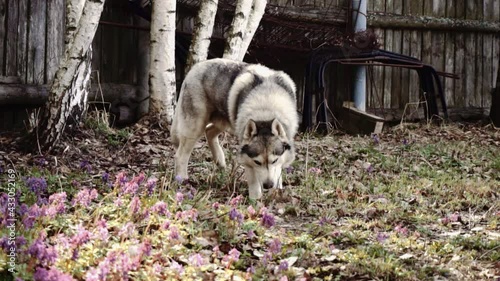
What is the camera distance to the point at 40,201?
13.6 feet

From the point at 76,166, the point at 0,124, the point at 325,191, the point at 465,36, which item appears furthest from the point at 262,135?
the point at 465,36

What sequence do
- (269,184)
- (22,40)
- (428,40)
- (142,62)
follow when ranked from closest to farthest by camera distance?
1. (269,184)
2. (22,40)
3. (142,62)
4. (428,40)

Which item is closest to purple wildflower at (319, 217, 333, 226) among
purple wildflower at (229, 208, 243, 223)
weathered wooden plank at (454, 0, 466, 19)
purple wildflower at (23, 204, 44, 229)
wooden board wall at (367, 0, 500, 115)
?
purple wildflower at (229, 208, 243, 223)

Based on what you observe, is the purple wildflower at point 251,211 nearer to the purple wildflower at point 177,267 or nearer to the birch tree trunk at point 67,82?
the purple wildflower at point 177,267

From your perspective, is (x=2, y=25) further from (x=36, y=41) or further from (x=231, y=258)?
(x=231, y=258)

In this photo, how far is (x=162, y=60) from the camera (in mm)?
8422

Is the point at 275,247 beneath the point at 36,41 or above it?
beneath

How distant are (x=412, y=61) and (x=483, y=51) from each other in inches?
92.2

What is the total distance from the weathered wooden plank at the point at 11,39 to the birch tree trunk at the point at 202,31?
2.15 meters

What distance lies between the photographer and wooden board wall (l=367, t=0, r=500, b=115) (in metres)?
11.8

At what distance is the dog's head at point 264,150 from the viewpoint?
5.90m

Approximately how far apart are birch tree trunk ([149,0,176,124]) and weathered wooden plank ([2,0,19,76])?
1704 millimetres

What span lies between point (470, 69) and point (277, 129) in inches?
298

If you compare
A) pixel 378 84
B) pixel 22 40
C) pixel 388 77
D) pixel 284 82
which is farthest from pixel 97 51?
pixel 388 77
